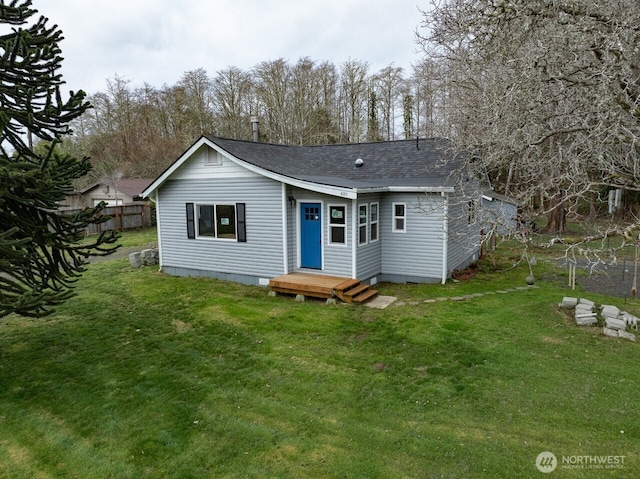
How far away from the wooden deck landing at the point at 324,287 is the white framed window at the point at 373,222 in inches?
63.8

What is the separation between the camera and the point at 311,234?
11969 mm

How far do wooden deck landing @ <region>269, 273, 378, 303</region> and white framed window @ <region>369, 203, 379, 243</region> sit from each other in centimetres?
162

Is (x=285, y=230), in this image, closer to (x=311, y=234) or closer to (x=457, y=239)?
(x=311, y=234)

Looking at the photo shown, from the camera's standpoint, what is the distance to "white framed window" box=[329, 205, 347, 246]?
11.4m

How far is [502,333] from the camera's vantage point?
8203mm

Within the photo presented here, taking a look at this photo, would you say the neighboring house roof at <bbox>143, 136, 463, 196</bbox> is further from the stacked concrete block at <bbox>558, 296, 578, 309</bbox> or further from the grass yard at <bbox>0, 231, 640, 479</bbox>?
the stacked concrete block at <bbox>558, 296, 578, 309</bbox>

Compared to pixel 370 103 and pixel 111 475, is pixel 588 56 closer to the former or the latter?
pixel 111 475

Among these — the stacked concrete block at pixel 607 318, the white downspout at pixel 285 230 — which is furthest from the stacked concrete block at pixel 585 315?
the white downspout at pixel 285 230

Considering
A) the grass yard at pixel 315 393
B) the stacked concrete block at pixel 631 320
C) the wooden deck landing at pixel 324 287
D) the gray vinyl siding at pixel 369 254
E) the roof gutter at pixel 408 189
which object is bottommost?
the grass yard at pixel 315 393

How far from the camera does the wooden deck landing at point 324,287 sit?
10.4 m

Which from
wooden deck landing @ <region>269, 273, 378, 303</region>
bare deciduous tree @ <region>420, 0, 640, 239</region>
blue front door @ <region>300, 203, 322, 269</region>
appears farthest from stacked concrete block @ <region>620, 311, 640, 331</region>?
blue front door @ <region>300, 203, 322, 269</region>

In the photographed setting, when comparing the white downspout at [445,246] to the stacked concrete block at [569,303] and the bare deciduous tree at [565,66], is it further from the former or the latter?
the bare deciduous tree at [565,66]

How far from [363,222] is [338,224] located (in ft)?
2.33

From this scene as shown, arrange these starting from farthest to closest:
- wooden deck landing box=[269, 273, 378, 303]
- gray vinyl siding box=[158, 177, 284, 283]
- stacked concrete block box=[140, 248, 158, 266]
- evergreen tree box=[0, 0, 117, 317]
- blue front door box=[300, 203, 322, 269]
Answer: stacked concrete block box=[140, 248, 158, 266]
gray vinyl siding box=[158, 177, 284, 283]
blue front door box=[300, 203, 322, 269]
wooden deck landing box=[269, 273, 378, 303]
evergreen tree box=[0, 0, 117, 317]
